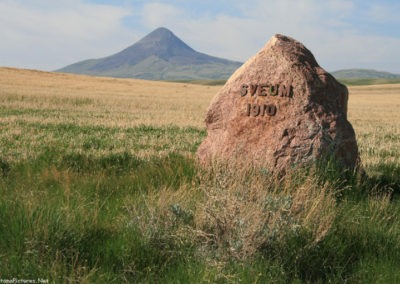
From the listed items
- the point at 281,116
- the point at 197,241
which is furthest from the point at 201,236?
the point at 281,116

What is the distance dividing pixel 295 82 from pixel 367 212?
241cm

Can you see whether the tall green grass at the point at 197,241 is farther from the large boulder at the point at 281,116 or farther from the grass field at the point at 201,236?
the large boulder at the point at 281,116

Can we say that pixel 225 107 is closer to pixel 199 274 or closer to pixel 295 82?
pixel 295 82

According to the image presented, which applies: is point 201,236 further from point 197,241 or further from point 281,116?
point 281,116

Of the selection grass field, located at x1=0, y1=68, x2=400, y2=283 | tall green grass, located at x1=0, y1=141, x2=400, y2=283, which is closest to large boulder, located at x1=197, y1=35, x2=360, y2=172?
grass field, located at x1=0, y1=68, x2=400, y2=283

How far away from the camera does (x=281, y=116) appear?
270 inches

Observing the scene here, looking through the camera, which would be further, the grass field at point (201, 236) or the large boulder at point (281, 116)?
the large boulder at point (281, 116)

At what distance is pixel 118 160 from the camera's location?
8.27 metres

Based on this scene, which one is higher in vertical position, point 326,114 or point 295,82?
point 295,82

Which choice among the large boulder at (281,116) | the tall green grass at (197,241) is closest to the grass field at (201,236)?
the tall green grass at (197,241)

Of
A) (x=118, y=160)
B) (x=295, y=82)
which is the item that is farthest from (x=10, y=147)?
(x=295, y=82)

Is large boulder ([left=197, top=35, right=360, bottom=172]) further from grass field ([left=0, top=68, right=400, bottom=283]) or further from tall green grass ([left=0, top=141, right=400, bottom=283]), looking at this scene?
tall green grass ([left=0, top=141, right=400, bottom=283])

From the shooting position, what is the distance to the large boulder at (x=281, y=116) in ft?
21.7

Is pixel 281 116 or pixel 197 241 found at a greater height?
pixel 281 116
